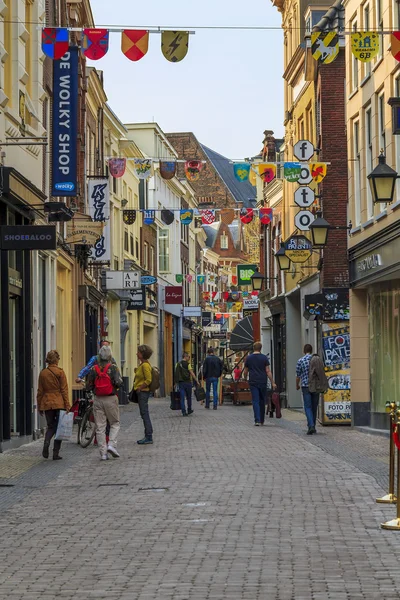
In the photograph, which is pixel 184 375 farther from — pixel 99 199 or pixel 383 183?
pixel 383 183

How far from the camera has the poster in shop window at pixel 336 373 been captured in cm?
2744

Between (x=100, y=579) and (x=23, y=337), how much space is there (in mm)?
14075

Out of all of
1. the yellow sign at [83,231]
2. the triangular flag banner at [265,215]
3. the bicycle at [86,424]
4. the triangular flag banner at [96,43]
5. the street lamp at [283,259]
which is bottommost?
the bicycle at [86,424]

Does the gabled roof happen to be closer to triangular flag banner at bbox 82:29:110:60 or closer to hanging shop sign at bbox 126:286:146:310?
hanging shop sign at bbox 126:286:146:310

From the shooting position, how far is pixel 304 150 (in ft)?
103

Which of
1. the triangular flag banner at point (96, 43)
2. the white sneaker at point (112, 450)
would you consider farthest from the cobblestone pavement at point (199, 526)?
the triangular flag banner at point (96, 43)

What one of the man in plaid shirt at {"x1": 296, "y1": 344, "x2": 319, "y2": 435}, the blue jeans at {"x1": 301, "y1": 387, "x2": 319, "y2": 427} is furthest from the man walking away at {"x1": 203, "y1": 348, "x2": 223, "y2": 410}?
the blue jeans at {"x1": 301, "y1": 387, "x2": 319, "y2": 427}

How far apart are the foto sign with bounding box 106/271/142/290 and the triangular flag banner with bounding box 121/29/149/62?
24700 millimetres

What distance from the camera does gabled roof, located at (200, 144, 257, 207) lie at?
109625 mm

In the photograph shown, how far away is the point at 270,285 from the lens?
4981cm

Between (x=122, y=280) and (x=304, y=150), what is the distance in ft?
41.3

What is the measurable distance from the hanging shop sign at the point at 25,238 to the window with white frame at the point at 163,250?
164 feet

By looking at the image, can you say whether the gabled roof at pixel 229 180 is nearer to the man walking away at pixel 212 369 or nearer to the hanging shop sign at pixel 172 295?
the hanging shop sign at pixel 172 295

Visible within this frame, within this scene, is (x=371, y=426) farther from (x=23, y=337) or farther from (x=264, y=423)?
(x=23, y=337)
